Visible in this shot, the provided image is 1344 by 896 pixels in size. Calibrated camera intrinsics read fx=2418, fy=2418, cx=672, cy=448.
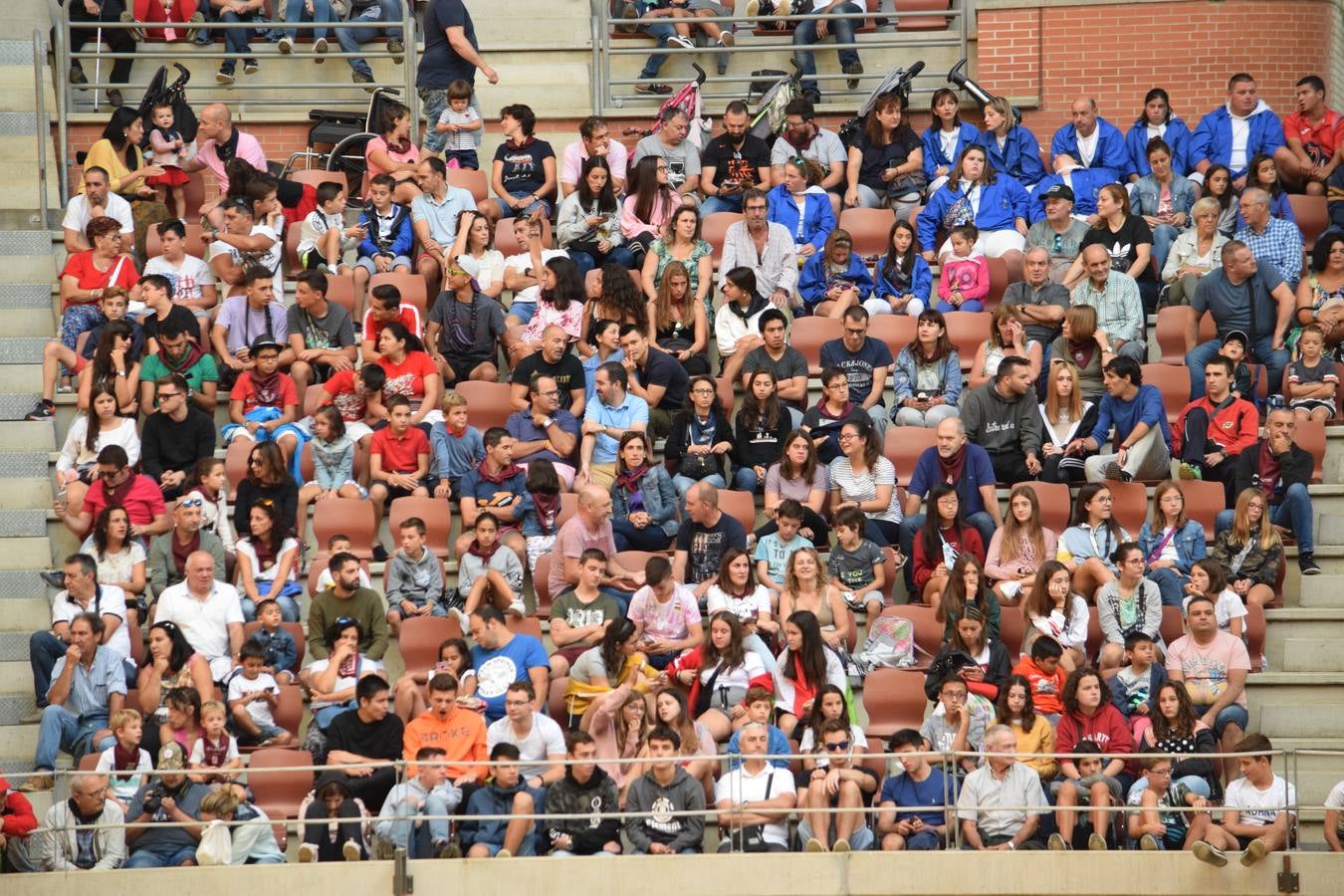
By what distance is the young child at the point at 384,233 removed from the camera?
18.1m

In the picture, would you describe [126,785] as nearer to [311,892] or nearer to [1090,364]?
[311,892]

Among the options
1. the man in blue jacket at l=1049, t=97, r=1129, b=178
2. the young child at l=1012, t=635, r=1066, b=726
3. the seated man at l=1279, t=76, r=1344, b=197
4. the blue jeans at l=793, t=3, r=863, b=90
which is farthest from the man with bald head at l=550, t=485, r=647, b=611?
the seated man at l=1279, t=76, r=1344, b=197

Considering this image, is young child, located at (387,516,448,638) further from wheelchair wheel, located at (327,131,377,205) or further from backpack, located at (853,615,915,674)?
wheelchair wheel, located at (327,131,377,205)

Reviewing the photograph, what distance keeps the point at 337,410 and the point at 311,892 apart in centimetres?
364

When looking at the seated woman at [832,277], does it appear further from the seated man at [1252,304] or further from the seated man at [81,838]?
the seated man at [81,838]

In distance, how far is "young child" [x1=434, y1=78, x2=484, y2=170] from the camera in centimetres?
1934

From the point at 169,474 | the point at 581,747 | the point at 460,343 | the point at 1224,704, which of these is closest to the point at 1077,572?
the point at 1224,704

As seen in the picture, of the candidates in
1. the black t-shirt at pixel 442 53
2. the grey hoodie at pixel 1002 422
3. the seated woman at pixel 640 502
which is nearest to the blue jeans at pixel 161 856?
the seated woman at pixel 640 502

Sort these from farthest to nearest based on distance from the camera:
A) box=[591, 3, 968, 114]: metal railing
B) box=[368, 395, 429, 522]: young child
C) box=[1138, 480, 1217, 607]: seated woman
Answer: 1. box=[591, 3, 968, 114]: metal railing
2. box=[368, 395, 429, 522]: young child
3. box=[1138, 480, 1217, 607]: seated woman

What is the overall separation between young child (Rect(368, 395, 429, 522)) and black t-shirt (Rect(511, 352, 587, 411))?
962 millimetres

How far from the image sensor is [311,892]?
13.9 m

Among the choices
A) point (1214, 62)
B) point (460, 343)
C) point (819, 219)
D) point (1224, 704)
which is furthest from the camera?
point (1214, 62)

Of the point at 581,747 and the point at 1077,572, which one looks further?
the point at 1077,572

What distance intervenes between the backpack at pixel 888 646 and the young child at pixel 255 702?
11.9 feet
